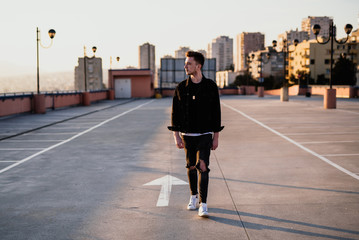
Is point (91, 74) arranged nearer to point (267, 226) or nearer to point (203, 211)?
point (203, 211)

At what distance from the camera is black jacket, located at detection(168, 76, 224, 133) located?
17.1 ft

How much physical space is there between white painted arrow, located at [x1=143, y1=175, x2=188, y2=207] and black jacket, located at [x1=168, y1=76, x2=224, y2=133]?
120cm

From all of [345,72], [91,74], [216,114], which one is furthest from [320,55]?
[216,114]

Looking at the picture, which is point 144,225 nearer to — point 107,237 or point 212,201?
point 107,237

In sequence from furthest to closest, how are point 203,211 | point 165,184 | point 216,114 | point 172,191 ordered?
point 165,184 → point 172,191 → point 216,114 → point 203,211

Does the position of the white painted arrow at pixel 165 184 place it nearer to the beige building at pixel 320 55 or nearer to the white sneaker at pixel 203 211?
the white sneaker at pixel 203 211

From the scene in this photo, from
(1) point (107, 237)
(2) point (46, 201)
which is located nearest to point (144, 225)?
(1) point (107, 237)

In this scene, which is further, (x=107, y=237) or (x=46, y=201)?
(x=46, y=201)

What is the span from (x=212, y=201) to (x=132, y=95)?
5913 centimetres

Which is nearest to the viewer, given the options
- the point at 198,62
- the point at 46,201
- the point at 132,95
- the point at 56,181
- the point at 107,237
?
the point at 107,237

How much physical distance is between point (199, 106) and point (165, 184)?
218 centimetres

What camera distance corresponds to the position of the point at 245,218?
505 centimetres

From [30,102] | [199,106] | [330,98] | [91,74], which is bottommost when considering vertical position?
[30,102]

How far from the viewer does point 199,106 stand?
5.22 m
